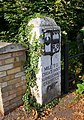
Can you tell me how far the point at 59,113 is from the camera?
154 inches

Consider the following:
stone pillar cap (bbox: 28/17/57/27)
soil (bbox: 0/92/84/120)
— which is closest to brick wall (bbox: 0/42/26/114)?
soil (bbox: 0/92/84/120)

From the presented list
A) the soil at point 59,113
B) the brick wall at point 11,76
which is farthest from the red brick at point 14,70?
the soil at point 59,113

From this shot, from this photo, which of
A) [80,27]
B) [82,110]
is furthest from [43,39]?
[80,27]

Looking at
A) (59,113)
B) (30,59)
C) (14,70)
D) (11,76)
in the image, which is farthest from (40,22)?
(59,113)

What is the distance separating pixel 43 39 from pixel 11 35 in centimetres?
193

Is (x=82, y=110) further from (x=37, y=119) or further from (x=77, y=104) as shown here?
(x=37, y=119)

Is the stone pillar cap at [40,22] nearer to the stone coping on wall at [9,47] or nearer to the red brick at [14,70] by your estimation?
the stone coping on wall at [9,47]

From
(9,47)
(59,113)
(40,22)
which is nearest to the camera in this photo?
(9,47)

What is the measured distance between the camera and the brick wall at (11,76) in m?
3.63

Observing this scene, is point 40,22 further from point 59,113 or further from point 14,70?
point 59,113

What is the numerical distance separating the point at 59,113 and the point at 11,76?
3.46 ft

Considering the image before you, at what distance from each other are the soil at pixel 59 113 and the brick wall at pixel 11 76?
15cm

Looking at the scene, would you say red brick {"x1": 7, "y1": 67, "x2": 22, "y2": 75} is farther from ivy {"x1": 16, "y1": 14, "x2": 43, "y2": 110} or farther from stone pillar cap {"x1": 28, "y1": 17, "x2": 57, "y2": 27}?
stone pillar cap {"x1": 28, "y1": 17, "x2": 57, "y2": 27}

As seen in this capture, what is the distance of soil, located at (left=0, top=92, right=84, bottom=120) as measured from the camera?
3.75m
